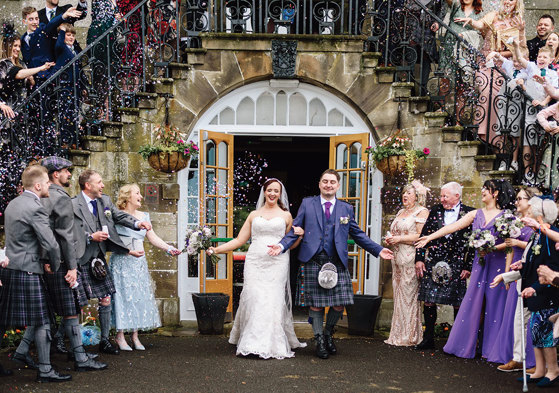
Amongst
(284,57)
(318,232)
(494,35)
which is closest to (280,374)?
Result: (318,232)

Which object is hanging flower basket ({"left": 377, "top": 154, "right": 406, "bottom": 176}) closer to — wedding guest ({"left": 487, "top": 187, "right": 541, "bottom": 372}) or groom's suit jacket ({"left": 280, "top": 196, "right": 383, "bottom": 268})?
groom's suit jacket ({"left": 280, "top": 196, "right": 383, "bottom": 268})

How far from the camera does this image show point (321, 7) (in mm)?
8844

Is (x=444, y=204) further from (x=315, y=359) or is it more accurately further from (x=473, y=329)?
(x=315, y=359)

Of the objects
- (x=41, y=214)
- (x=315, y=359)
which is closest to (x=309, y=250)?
(x=315, y=359)

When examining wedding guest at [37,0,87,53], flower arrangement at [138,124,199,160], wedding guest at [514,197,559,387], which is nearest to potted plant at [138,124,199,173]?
flower arrangement at [138,124,199,160]

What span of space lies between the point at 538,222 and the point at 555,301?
74 centimetres

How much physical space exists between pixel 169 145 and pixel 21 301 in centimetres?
323

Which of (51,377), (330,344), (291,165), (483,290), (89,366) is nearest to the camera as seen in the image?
(51,377)

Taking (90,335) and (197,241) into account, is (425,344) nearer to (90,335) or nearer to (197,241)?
(197,241)

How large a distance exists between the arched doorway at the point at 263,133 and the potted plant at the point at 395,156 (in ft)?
1.92

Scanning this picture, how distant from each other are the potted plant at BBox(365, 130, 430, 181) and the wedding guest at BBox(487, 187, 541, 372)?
6.17 feet

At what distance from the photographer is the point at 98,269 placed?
613 centimetres

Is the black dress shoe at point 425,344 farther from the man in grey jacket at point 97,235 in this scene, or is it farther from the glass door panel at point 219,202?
the man in grey jacket at point 97,235

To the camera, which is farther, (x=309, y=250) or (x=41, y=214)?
(x=309, y=250)
